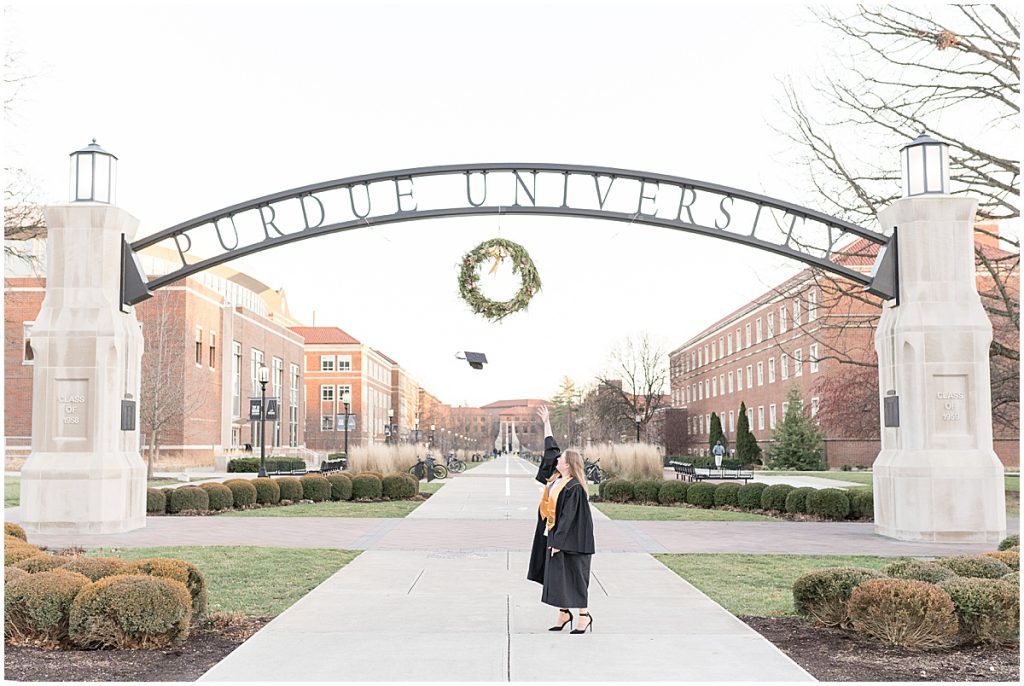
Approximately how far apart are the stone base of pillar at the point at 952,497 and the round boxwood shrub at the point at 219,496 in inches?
530

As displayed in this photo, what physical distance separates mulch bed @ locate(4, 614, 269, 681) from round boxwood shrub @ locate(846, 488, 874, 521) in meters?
13.9

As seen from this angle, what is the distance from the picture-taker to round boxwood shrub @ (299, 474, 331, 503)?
23.1 metres

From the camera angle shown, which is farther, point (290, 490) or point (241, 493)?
point (290, 490)

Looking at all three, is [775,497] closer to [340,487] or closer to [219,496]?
[340,487]

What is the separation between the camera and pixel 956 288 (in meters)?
14.4

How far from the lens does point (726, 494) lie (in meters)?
21.8

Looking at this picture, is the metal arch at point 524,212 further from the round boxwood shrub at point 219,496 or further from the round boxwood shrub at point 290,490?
the round boxwood shrub at point 290,490

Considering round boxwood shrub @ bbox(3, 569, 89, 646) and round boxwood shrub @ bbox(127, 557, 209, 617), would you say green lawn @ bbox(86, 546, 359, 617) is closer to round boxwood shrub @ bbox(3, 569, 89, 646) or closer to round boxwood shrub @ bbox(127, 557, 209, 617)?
round boxwood shrub @ bbox(127, 557, 209, 617)

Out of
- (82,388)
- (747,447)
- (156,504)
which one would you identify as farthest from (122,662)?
(747,447)

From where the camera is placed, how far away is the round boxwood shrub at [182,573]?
24.8 ft

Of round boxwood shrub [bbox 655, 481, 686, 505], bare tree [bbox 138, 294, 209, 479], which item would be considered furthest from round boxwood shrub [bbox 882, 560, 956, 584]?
bare tree [bbox 138, 294, 209, 479]

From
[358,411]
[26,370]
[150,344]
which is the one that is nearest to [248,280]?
[358,411]

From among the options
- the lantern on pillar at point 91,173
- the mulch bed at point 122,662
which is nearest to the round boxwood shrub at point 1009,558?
the mulch bed at point 122,662

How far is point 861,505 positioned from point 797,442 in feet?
104
